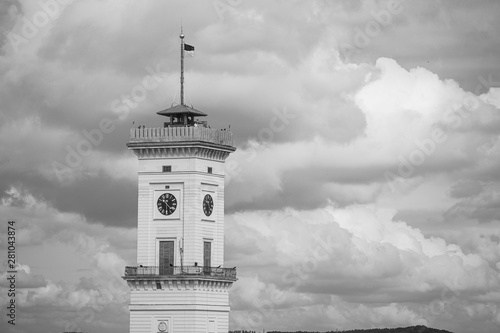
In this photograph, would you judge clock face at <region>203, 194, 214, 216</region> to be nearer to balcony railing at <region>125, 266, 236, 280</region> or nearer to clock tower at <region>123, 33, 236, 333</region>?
clock tower at <region>123, 33, 236, 333</region>

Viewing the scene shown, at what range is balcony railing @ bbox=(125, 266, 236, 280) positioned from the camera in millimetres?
188625

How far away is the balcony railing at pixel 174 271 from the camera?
619ft

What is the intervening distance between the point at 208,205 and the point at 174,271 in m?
7.66

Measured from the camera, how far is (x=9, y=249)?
178 meters

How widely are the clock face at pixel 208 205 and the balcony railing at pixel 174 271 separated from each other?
5.60 m

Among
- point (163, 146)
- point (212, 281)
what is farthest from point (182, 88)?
point (212, 281)

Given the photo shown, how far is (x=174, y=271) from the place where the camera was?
619ft

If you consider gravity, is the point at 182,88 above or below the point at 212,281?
above

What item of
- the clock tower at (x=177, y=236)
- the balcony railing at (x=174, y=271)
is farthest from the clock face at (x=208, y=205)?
the balcony railing at (x=174, y=271)

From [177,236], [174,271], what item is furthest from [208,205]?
[174,271]

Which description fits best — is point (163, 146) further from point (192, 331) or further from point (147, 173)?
point (192, 331)

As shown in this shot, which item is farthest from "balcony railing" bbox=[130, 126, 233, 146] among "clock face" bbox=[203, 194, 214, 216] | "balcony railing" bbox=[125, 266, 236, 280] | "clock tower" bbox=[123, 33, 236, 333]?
"balcony railing" bbox=[125, 266, 236, 280]

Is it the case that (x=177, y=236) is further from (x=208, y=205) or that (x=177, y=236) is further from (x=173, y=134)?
(x=173, y=134)

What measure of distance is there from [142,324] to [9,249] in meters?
17.6
